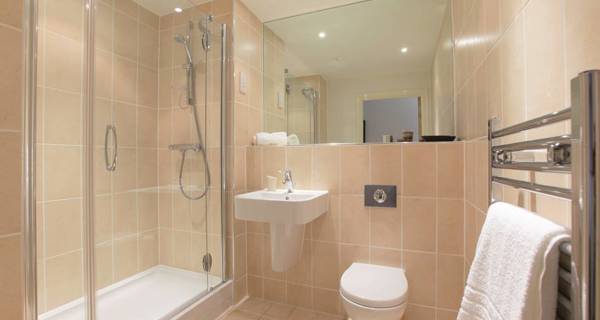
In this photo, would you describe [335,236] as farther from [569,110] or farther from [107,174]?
[569,110]

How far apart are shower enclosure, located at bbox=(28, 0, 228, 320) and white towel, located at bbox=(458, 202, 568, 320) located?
1.41 m

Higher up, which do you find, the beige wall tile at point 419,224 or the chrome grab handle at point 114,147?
the chrome grab handle at point 114,147

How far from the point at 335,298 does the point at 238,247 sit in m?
0.77

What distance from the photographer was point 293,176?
1.95 metres

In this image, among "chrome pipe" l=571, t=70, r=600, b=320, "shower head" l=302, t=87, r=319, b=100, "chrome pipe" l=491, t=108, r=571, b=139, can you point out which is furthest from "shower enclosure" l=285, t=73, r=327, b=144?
"chrome pipe" l=571, t=70, r=600, b=320

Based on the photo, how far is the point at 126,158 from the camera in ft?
5.15

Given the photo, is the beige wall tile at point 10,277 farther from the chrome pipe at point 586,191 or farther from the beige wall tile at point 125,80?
the chrome pipe at point 586,191

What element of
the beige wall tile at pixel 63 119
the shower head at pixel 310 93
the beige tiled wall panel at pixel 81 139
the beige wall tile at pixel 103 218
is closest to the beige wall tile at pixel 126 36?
the beige tiled wall panel at pixel 81 139

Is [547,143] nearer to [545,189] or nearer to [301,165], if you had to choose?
[545,189]

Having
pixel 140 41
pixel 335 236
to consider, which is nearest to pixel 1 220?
pixel 140 41

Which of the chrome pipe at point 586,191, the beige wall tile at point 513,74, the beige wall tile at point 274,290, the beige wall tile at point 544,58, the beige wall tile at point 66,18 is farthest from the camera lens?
the beige wall tile at point 274,290

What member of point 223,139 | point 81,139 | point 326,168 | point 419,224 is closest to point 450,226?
→ point 419,224

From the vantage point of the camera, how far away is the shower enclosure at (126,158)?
1.31m

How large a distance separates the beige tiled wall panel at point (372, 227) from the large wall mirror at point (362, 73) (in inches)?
8.8
